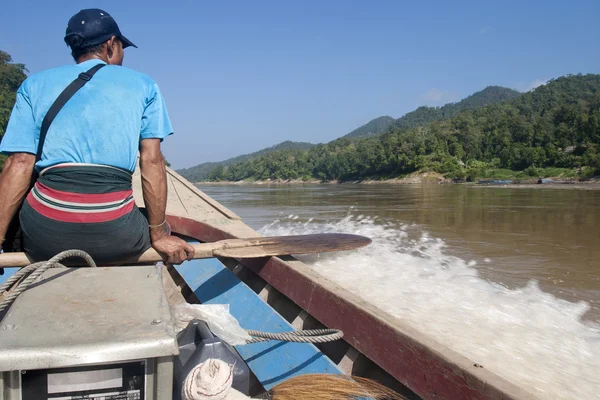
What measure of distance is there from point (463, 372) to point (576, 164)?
165 feet

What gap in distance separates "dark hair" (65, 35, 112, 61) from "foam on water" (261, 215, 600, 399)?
188 cm

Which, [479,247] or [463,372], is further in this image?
[479,247]

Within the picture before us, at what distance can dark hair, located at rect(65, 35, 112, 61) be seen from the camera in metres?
2.10

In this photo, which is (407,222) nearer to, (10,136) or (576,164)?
(10,136)

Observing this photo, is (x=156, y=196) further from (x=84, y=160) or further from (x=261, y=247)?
(x=261, y=247)

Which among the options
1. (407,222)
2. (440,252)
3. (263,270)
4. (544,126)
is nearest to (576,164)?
(544,126)

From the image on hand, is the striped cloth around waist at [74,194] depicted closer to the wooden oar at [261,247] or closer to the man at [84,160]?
the man at [84,160]

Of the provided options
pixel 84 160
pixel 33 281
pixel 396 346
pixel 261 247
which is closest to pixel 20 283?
pixel 33 281

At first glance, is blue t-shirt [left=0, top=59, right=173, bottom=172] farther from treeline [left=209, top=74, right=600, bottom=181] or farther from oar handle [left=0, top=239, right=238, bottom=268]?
treeline [left=209, top=74, right=600, bottom=181]

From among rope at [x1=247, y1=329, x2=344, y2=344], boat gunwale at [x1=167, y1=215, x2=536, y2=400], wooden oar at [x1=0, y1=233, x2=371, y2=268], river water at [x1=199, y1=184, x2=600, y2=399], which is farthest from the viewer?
wooden oar at [x1=0, y1=233, x2=371, y2=268]

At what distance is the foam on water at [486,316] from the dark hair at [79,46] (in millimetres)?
1883

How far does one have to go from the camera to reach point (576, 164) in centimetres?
4375

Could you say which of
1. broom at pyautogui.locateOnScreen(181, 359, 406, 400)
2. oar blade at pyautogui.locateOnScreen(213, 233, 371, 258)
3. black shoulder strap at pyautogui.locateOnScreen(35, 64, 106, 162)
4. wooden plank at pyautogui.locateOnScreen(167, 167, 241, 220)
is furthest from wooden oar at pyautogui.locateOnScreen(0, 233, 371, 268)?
wooden plank at pyautogui.locateOnScreen(167, 167, 241, 220)

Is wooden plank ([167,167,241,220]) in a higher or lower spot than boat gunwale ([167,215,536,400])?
higher
